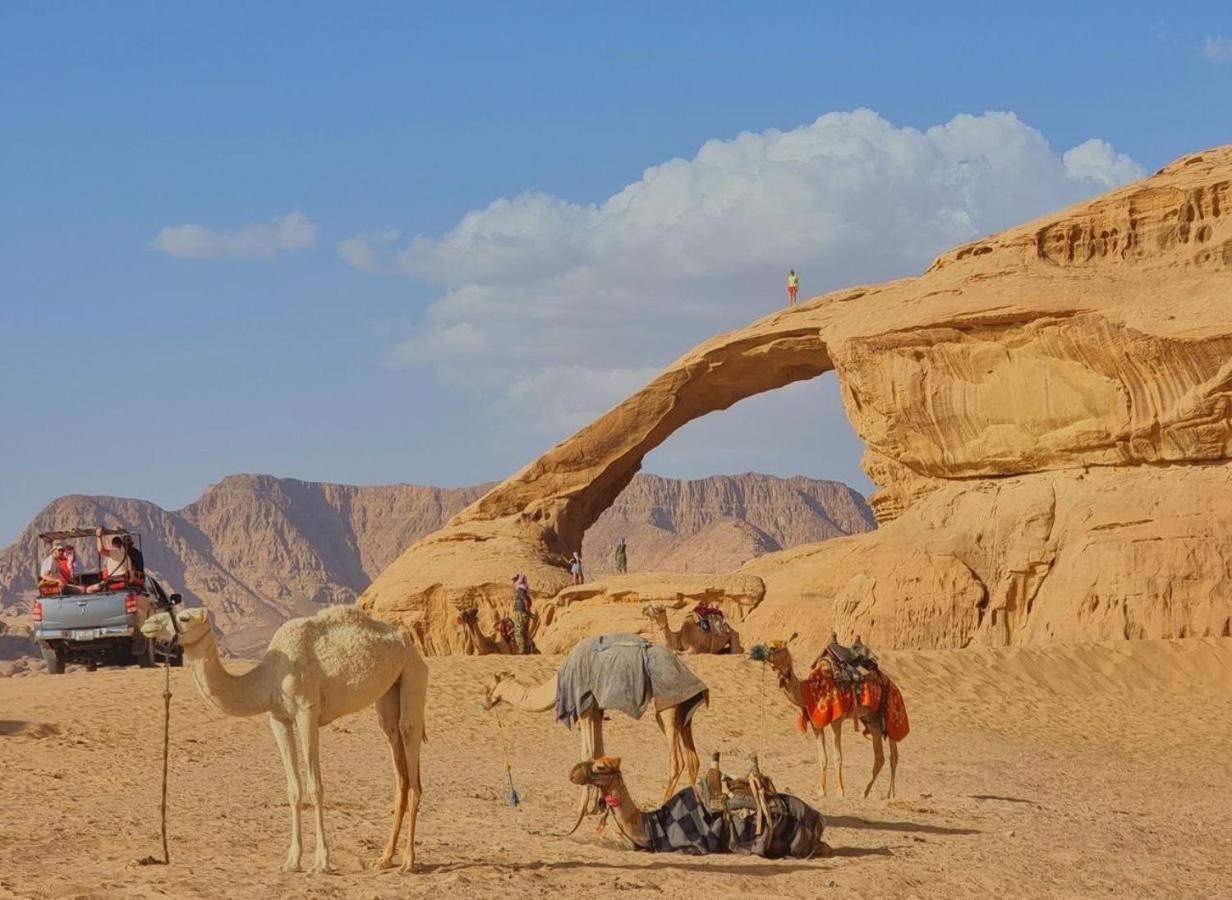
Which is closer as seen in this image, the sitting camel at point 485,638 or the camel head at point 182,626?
the camel head at point 182,626

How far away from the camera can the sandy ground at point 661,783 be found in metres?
11.1

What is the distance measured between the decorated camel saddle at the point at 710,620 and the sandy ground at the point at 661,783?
1591mm

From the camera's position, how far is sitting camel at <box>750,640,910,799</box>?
1507 centimetres

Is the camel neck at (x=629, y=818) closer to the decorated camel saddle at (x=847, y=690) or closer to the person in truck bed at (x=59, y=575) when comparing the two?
the decorated camel saddle at (x=847, y=690)

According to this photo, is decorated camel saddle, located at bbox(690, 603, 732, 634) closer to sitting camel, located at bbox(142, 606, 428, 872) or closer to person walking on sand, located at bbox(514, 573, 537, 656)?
person walking on sand, located at bbox(514, 573, 537, 656)

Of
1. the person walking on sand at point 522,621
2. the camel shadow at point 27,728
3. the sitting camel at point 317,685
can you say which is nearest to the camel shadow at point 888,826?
the sitting camel at point 317,685

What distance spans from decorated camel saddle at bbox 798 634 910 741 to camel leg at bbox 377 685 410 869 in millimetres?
5019

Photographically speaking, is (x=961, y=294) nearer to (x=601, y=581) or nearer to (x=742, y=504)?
(x=601, y=581)

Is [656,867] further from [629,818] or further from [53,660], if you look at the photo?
[53,660]

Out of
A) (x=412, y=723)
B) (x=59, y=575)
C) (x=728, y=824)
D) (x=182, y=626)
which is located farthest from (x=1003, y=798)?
(x=59, y=575)

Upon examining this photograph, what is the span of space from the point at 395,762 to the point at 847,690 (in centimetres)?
552

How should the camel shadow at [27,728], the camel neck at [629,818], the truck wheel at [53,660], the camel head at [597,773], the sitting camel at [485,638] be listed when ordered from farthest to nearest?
the sitting camel at [485,638], the truck wheel at [53,660], the camel shadow at [27,728], the camel neck at [629,818], the camel head at [597,773]

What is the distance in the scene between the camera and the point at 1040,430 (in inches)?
1136

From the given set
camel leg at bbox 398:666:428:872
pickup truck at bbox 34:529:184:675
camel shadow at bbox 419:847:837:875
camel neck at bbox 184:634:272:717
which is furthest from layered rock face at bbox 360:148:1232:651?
camel neck at bbox 184:634:272:717
